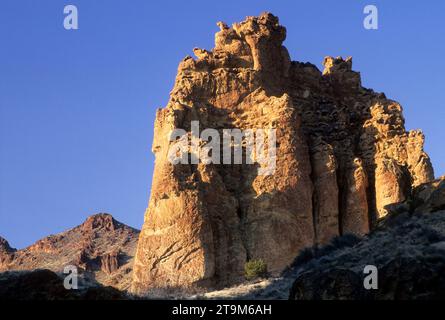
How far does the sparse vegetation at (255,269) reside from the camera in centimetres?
4000

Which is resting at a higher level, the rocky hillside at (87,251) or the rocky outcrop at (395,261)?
the rocky hillside at (87,251)

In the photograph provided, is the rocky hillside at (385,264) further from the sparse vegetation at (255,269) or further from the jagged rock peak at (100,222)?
the jagged rock peak at (100,222)

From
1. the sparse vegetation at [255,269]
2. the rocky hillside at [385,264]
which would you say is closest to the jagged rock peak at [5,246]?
the sparse vegetation at [255,269]

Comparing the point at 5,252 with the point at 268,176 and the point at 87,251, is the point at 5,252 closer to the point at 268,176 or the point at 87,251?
the point at 87,251

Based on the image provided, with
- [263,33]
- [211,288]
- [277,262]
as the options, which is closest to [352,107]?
[263,33]

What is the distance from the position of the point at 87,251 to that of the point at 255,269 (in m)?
33.8

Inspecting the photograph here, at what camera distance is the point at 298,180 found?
152ft

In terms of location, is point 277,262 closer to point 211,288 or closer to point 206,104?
point 211,288

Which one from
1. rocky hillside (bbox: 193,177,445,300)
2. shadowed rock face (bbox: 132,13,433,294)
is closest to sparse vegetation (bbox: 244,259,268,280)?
shadowed rock face (bbox: 132,13,433,294)

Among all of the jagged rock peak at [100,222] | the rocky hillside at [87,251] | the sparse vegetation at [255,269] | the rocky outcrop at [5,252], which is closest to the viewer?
the sparse vegetation at [255,269]

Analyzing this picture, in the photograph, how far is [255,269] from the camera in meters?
40.9

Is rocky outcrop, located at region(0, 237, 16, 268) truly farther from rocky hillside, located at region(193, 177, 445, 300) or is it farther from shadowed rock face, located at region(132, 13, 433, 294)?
rocky hillside, located at region(193, 177, 445, 300)

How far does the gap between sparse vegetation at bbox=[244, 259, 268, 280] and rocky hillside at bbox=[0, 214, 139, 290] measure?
70.4ft

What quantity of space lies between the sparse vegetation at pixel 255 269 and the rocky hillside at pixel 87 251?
21.5 metres
